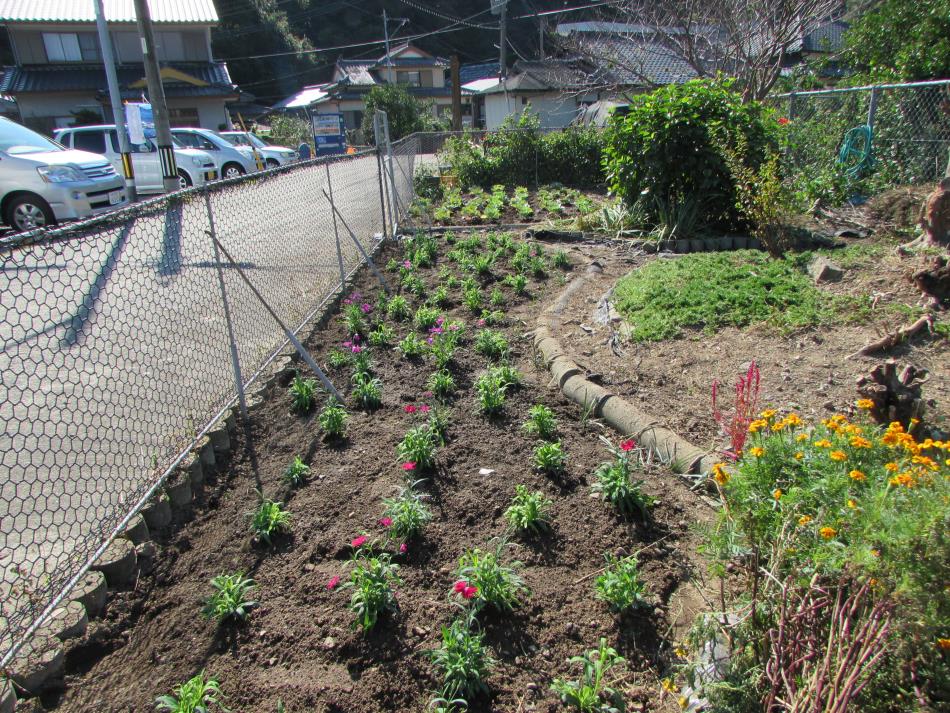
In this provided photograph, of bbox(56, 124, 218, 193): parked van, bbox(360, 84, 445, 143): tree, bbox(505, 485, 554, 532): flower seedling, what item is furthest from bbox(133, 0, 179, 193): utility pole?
bbox(360, 84, 445, 143): tree

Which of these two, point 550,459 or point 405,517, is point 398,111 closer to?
point 550,459

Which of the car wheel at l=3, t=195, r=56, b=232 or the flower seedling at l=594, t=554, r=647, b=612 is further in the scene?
the car wheel at l=3, t=195, r=56, b=232

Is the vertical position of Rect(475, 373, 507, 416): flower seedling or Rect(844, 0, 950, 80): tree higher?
Rect(844, 0, 950, 80): tree

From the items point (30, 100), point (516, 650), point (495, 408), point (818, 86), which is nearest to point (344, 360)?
point (495, 408)

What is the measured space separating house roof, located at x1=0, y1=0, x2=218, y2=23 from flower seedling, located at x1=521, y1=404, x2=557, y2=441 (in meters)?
35.7

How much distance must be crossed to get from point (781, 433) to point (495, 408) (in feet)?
6.27

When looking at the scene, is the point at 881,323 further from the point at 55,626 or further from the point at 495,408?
the point at 55,626

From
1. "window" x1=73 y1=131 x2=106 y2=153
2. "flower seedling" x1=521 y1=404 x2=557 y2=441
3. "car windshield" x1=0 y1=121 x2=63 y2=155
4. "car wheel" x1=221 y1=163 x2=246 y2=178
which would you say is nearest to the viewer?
"flower seedling" x1=521 y1=404 x2=557 y2=441

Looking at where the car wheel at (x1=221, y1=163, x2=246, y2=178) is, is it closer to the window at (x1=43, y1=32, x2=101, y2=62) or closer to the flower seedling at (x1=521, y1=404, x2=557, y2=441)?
the flower seedling at (x1=521, y1=404, x2=557, y2=441)

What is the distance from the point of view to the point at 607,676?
94.5 inches

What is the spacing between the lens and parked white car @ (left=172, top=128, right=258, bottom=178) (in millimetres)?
19828

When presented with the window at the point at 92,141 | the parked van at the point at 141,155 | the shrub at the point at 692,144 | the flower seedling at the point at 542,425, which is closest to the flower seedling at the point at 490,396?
the flower seedling at the point at 542,425

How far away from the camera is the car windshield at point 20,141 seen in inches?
435

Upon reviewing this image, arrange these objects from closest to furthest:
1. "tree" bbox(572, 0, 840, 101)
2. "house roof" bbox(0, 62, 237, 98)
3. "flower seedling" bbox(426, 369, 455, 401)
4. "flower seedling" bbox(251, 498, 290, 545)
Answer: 1. "flower seedling" bbox(251, 498, 290, 545)
2. "flower seedling" bbox(426, 369, 455, 401)
3. "tree" bbox(572, 0, 840, 101)
4. "house roof" bbox(0, 62, 237, 98)
